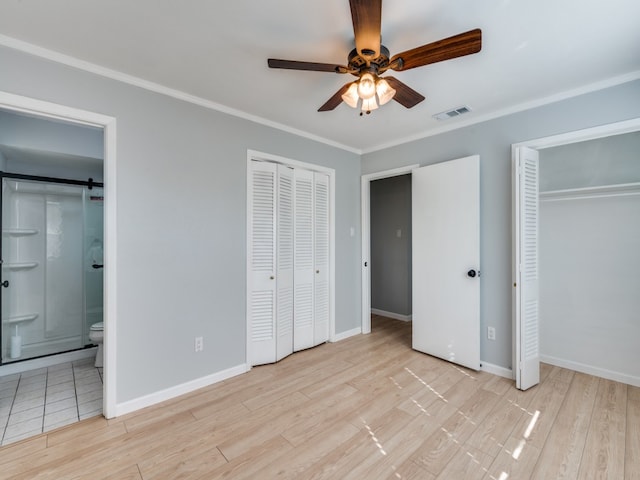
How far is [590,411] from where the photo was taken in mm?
2184

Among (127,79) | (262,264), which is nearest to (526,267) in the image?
(262,264)

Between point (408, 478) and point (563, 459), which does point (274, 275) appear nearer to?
point (408, 478)

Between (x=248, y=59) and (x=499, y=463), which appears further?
(x=248, y=59)

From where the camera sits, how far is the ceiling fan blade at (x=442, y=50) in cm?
142

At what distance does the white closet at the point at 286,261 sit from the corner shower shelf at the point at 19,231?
8.24 feet

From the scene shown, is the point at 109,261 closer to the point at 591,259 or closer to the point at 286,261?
the point at 286,261

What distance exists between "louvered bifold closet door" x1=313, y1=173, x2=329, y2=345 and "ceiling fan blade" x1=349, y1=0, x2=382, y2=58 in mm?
2044

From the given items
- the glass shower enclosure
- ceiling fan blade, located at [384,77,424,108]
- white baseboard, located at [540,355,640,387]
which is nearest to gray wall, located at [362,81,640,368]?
white baseboard, located at [540,355,640,387]

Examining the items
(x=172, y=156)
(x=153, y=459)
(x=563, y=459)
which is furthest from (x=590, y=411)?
(x=172, y=156)

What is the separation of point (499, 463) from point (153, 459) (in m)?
2.03

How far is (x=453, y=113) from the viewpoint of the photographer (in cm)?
284

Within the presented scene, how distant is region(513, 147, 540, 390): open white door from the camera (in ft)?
8.26

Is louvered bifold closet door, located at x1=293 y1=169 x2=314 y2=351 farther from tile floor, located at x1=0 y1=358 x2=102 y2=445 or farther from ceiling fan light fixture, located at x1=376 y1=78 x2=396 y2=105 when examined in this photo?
tile floor, located at x1=0 y1=358 x2=102 y2=445

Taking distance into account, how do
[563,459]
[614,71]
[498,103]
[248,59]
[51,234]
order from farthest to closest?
1. [51,234]
2. [498,103]
3. [614,71]
4. [248,59]
5. [563,459]
